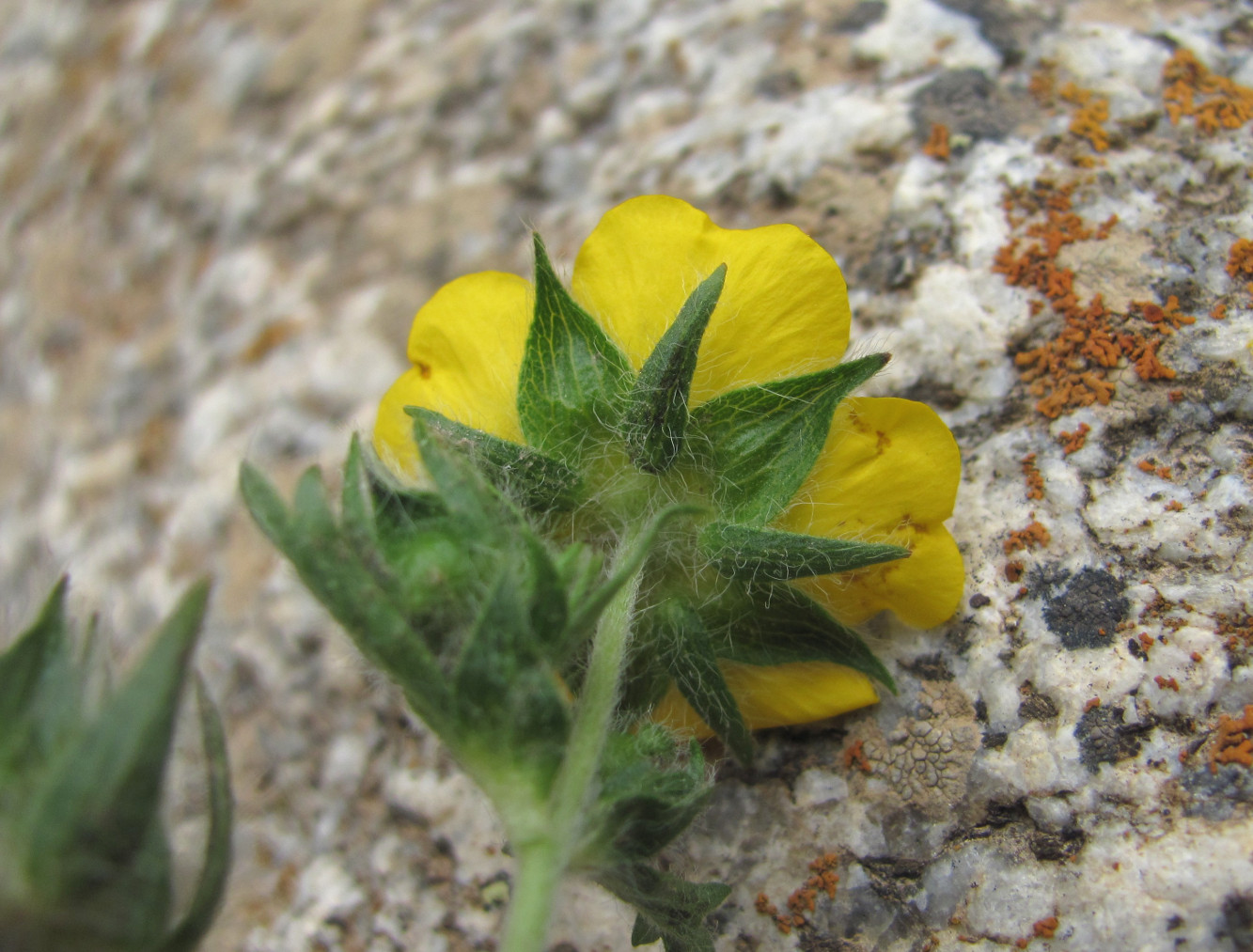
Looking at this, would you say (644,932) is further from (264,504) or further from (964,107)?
(964,107)

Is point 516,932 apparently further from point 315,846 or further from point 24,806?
point 315,846

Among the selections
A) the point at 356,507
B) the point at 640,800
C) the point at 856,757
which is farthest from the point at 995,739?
the point at 356,507

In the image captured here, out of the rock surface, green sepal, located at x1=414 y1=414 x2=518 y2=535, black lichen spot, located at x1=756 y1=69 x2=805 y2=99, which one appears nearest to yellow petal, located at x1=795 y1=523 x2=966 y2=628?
the rock surface

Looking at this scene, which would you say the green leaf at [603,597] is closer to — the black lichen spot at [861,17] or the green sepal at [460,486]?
the green sepal at [460,486]

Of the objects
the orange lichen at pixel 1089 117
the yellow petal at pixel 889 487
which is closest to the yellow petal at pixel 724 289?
the yellow petal at pixel 889 487

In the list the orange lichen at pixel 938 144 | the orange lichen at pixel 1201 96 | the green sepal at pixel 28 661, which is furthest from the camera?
the orange lichen at pixel 938 144

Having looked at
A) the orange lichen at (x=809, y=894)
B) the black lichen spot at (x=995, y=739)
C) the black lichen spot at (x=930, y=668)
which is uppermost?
the black lichen spot at (x=930, y=668)

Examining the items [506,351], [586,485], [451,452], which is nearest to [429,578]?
[451,452]
